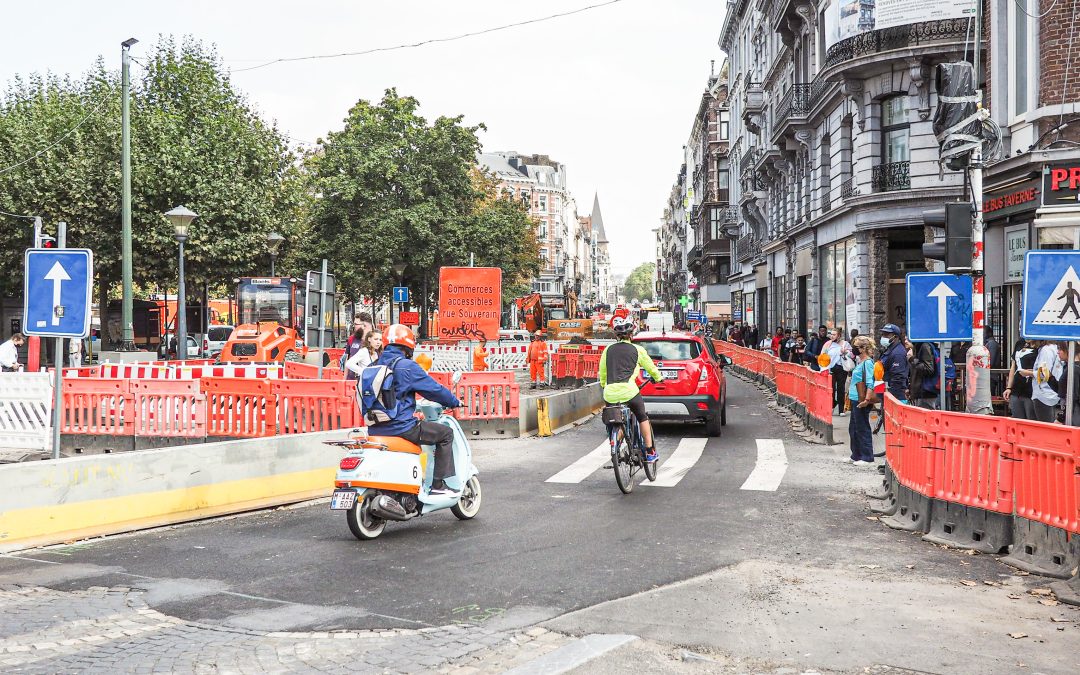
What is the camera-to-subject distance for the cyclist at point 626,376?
11.1 m

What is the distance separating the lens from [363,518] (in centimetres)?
830

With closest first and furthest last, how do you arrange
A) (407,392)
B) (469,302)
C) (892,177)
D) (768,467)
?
(407,392) < (768,467) < (469,302) < (892,177)

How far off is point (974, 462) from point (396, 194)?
130ft

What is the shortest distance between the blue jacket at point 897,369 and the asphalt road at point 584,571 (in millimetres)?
3493

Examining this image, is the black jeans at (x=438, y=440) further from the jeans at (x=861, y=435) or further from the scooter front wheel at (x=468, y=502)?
the jeans at (x=861, y=435)

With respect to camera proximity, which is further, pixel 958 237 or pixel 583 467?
pixel 583 467

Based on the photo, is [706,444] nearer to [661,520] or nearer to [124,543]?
[661,520]

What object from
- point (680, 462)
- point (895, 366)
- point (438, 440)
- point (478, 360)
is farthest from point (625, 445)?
point (478, 360)

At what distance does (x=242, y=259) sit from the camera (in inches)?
1644

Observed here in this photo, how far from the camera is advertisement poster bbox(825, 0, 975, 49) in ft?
88.2

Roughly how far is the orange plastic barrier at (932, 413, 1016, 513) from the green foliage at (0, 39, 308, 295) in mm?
34486

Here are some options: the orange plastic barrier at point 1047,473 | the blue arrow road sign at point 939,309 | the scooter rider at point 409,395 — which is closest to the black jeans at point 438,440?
the scooter rider at point 409,395

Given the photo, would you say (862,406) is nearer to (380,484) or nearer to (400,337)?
(400,337)

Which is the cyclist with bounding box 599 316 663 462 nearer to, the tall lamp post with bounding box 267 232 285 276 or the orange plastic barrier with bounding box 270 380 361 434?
the orange plastic barrier with bounding box 270 380 361 434
